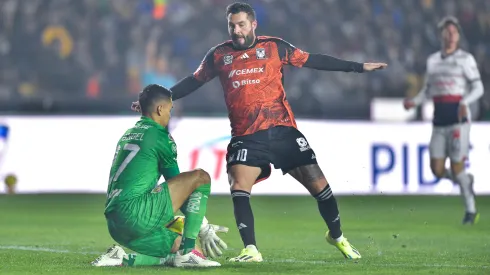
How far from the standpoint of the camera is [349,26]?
22859 millimetres

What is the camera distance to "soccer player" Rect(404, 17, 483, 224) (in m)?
13.4

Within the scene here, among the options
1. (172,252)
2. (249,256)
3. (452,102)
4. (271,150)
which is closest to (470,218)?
(452,102)

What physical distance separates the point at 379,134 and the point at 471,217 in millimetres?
4744

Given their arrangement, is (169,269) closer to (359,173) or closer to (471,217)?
(471,217)

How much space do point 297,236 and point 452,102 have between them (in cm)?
312

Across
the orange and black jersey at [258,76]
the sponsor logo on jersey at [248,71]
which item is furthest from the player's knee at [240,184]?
the sponsor logo on jersey at [248,71]

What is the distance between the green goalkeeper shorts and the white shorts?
247 inches

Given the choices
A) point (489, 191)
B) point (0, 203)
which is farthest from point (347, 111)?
point (0, 203)

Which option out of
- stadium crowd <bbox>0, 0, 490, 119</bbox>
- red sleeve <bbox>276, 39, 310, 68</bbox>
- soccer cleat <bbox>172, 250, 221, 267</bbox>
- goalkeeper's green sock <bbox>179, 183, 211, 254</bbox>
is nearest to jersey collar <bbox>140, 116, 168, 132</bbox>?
goalkeeper's green sock <bbox>179, 183, 211, 254</bbox>

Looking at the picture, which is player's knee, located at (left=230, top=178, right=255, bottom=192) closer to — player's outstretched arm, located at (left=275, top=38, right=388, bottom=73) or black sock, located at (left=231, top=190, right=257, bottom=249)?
black sock, located at (left=231, top=190, right=257, bottom=249)

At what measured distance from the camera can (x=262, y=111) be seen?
8.72m

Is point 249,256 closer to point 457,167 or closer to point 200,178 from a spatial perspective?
point 200,178

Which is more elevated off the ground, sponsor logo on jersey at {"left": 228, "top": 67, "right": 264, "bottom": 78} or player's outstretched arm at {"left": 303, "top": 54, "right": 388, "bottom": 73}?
player's outstretched arm at {"left": 303, "top": 54, "right": 388, "bottom": 73}

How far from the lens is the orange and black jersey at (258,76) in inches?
343
